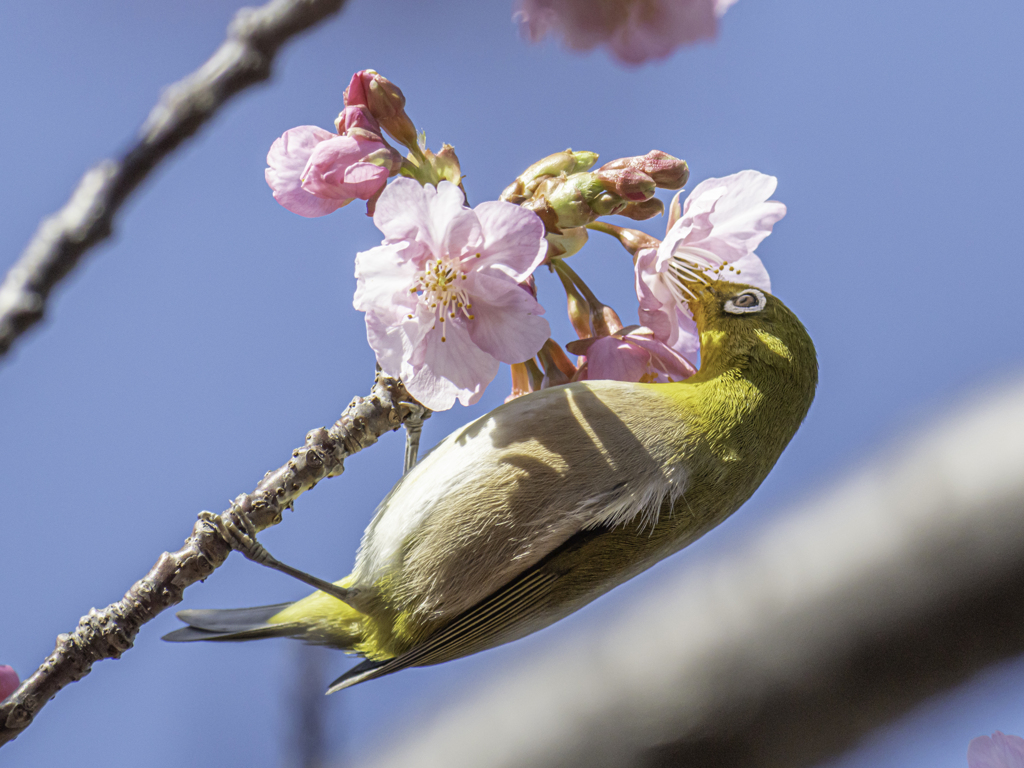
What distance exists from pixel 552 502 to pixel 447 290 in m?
0.32

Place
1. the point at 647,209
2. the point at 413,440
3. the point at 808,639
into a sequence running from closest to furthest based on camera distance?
1. the point at 647,209
2. the point at 413,440
3. the point at 808,639

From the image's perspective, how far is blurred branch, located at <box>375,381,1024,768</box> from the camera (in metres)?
1.61

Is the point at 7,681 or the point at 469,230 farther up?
the point at 469,230

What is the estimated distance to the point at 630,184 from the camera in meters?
0.97

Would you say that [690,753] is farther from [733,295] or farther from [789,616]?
[733,295]

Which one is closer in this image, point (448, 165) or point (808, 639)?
point (448, 165)

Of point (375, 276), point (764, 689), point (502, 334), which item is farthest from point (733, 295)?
point (764, 689)

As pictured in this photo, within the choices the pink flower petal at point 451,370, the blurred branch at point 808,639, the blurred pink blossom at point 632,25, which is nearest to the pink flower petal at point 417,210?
the pink flower petal at point 451,370

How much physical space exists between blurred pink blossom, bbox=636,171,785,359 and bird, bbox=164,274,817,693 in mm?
98

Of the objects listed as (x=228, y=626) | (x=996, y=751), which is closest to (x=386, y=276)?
(x=228, y=626)

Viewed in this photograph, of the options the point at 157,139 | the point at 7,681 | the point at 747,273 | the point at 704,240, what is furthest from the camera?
the point at 747,273

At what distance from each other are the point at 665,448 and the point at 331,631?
568mm

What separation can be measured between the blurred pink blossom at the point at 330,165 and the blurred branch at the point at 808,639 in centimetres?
126

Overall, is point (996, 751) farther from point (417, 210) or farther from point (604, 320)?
point (417, 210)
